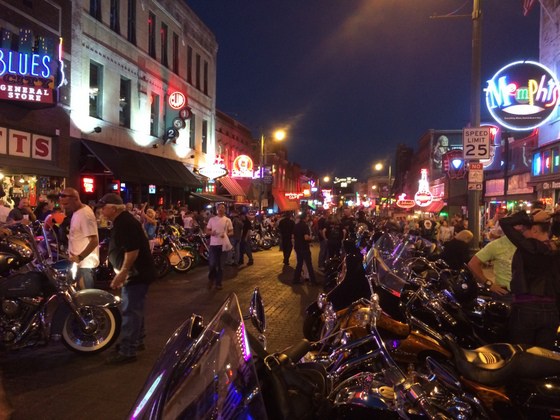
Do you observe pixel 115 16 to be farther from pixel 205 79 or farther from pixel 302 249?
pixel 302 249

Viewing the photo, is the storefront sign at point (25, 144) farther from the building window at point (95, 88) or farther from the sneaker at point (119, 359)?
the sneaker at point (119, 359)

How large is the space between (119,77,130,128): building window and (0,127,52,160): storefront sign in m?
5.62

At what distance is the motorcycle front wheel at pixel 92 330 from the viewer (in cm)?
628

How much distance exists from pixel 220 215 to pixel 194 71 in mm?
20889

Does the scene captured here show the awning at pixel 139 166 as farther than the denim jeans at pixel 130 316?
Yes

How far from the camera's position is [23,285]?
6.15m

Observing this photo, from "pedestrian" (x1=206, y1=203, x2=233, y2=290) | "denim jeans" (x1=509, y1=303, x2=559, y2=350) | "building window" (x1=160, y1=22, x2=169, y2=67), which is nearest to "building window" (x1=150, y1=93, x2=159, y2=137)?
"building window" (x1=160, y1=22, x2=169, y2=67)

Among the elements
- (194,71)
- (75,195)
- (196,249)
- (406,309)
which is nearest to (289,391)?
(406,309)

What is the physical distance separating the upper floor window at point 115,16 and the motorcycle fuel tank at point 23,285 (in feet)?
58.3

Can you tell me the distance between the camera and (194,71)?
101 ft

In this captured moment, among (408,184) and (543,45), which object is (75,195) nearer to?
(543,45)

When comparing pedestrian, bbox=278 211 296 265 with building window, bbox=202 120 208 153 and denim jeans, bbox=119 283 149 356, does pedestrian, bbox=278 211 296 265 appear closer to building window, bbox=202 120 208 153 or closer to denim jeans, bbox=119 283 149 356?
denim jeans, bbox=119 283 149 356

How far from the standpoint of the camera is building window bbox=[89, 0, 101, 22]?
19.8 metres

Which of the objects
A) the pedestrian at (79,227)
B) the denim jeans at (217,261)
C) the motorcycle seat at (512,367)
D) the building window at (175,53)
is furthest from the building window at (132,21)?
the motorcycle seat at (512,367)
